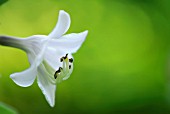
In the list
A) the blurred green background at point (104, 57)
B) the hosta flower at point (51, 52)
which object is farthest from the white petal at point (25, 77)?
the blurred green background at point (104, 57)

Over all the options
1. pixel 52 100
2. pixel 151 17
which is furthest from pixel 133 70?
pixel 52 100

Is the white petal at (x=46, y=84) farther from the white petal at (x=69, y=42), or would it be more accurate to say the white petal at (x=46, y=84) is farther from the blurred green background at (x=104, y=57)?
the blurred green background at (x=104, y=57)

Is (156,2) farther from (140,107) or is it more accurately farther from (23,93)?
(23,93)

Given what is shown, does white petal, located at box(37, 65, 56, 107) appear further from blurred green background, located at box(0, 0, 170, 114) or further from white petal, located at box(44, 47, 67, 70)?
blurred green background, located at box(0, 0, 170, 114)

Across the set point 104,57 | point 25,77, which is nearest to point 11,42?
point 25,77

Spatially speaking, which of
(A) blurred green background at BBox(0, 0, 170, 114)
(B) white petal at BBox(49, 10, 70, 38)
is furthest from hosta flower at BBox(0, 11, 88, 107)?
(A) blurred green background at BBox(0, 0, 170, 114)

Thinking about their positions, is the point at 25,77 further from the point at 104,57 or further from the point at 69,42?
the point at 104,57
